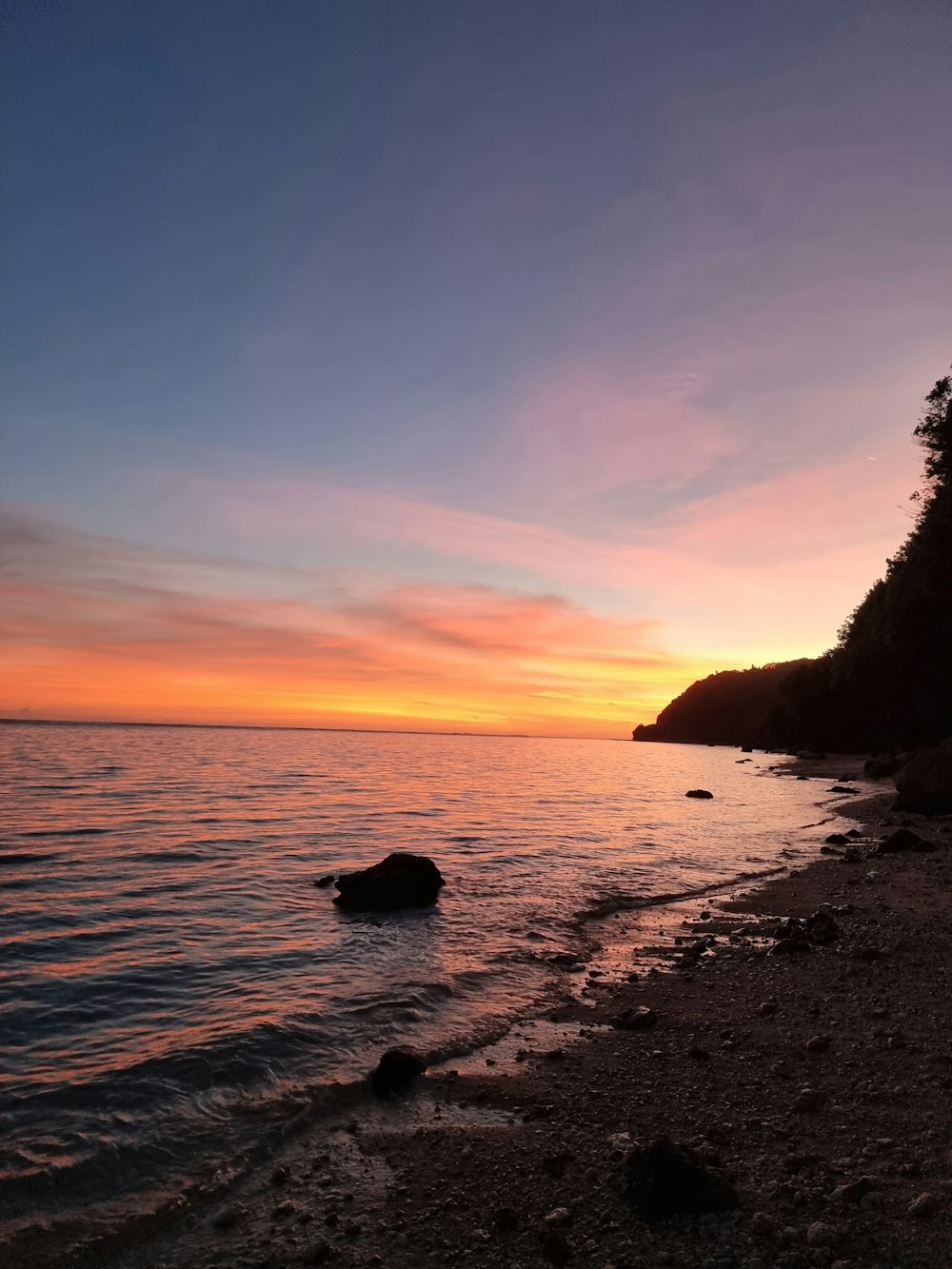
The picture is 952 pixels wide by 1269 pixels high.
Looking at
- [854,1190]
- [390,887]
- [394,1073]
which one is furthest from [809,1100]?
[390,887]

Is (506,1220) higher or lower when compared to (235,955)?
higher

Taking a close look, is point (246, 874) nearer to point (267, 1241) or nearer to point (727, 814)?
point (267, 1241)

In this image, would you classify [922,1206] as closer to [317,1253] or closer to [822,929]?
[317,1253]

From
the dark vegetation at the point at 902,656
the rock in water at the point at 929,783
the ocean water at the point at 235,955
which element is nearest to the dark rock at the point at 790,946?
the ocean water at the point at 235,955

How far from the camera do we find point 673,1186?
523cm

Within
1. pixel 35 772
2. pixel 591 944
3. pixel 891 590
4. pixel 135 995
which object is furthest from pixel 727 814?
pixel 35 772

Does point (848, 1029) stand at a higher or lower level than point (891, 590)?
lower

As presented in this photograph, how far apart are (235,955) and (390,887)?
452 cm

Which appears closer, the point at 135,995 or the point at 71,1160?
the point at 71,1160

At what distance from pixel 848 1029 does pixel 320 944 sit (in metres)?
9.12

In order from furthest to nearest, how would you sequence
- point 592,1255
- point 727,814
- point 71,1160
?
point 727,814 → point 71,1160 → point 592,1255

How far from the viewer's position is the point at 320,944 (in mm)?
13367

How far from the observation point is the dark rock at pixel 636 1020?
30.1 feet

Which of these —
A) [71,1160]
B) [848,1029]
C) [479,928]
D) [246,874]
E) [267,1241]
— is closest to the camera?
[267,1241]
